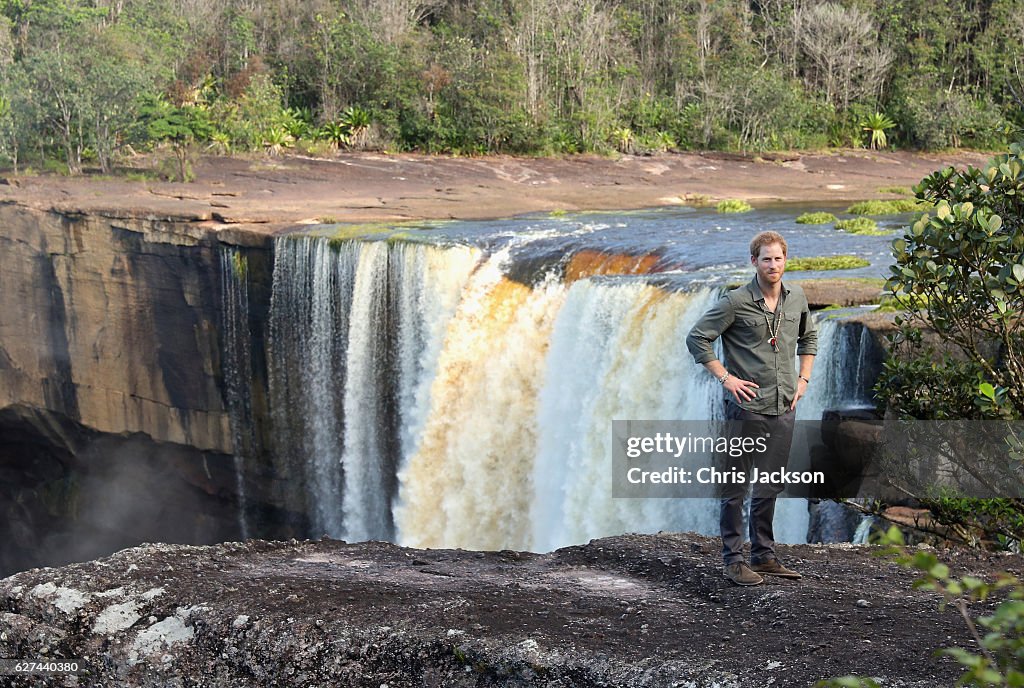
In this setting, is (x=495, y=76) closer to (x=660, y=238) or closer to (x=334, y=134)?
(x=334, y=134)

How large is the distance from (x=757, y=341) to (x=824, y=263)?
26.3 feet

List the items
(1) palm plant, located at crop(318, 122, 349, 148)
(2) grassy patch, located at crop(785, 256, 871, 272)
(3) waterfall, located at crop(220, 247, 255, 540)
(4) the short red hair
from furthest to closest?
(1) palm plant, located at crop(318, 122, 349, 148), (3) waterfall, located at crop(220, 247, 255, 540), (2) grassy patch, located at crop(785, 256, 871, 272), (4) the short red hair

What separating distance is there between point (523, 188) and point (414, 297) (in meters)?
8.92

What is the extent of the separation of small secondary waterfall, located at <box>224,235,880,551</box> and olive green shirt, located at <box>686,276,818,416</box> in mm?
3770

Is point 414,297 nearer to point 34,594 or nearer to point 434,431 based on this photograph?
point 434,431

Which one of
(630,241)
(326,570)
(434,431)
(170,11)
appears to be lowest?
(434,431)

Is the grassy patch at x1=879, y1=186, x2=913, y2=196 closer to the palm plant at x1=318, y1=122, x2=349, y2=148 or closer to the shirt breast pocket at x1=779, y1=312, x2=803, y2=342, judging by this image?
the palm plant at x1=318, y1=122, x2=349, y2=148

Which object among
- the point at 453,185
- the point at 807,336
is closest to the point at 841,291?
the point at 807,336

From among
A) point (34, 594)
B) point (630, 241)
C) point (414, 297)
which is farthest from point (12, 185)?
point (34, 594)

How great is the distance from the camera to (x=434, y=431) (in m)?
14.8

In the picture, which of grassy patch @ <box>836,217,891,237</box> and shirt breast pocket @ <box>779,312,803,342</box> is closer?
shirt breast pocket @ <box>779,312,803,342</box>

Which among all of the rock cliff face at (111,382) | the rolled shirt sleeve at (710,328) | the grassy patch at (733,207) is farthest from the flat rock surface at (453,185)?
the rolled shirt sleeve at (710,328)

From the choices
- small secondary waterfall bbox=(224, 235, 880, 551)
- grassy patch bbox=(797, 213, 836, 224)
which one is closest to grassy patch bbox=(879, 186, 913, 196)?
grassy patch bbox=(797, 213, 836, 224)

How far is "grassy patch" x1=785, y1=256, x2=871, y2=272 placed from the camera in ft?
43.5
